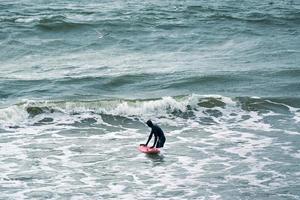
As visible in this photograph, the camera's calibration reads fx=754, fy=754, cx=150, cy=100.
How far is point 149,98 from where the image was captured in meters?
29.7

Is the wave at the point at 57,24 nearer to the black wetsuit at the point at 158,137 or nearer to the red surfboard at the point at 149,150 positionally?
the black wetsuit at the point at 158,137

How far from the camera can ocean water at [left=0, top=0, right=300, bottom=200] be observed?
66.5 ft

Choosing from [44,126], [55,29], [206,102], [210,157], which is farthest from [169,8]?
[210,157]

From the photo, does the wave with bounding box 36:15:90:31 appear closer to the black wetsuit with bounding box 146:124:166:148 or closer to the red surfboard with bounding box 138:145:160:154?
the black wetsuit with bounding box 146:124:166:148

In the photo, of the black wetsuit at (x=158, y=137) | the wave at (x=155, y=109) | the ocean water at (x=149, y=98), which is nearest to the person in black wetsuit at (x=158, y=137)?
the black wetsuit at (x=158, y=137)

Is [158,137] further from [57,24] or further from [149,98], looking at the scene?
[57,24]

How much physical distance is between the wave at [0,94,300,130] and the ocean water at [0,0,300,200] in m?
0.04

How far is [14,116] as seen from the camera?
27.3 meters

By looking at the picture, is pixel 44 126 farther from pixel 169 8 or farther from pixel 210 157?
pixel 169 8

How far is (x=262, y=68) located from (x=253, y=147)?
11.5m

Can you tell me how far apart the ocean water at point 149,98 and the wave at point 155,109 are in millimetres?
42

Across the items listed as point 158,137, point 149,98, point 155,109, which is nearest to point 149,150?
point 158,137

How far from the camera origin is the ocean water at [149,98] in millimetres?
20266

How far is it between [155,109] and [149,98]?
4.77 ft
